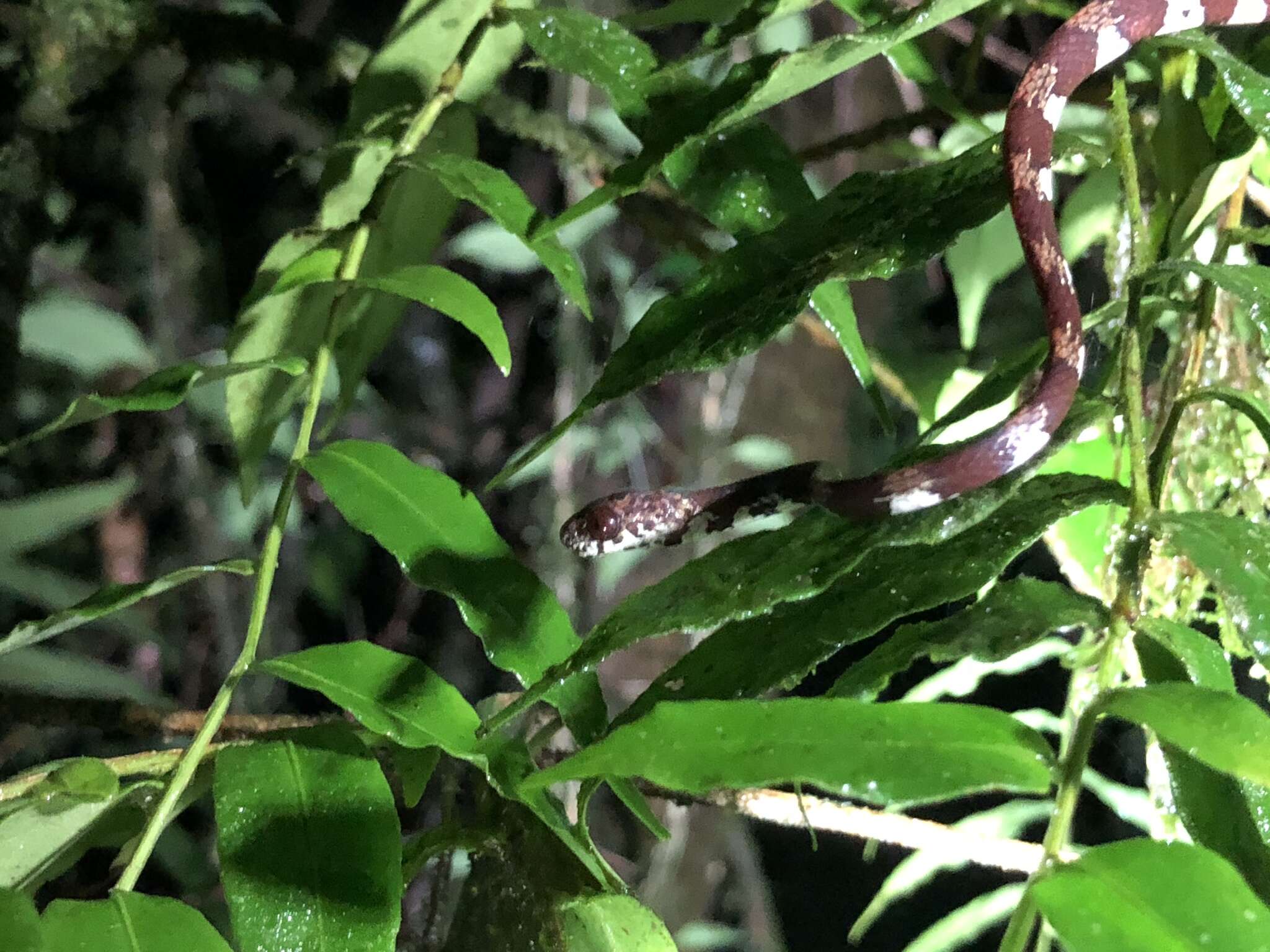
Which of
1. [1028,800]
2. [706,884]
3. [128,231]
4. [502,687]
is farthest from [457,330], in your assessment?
[1028,800]

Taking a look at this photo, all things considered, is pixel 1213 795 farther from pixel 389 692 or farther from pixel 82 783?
pixel 82 783

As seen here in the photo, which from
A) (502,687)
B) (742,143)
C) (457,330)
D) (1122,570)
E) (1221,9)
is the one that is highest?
(1221,9)

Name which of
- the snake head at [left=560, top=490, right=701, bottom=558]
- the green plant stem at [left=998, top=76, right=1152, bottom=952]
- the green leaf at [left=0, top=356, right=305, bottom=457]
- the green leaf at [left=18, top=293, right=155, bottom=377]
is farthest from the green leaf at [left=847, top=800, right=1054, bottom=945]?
the green leaf at [left=18, top=293, right=155, bottom=377]

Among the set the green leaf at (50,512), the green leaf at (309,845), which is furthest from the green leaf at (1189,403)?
the green leaf at (50,512)

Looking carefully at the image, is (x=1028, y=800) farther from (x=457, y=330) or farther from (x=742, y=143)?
(x=457, y=330)

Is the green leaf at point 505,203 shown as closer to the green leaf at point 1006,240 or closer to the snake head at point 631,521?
the snake head at point 631,521

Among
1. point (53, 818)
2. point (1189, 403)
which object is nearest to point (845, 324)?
point (1189, 403)

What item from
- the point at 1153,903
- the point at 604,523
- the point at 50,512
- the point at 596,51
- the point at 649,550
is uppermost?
the point at 596,51
